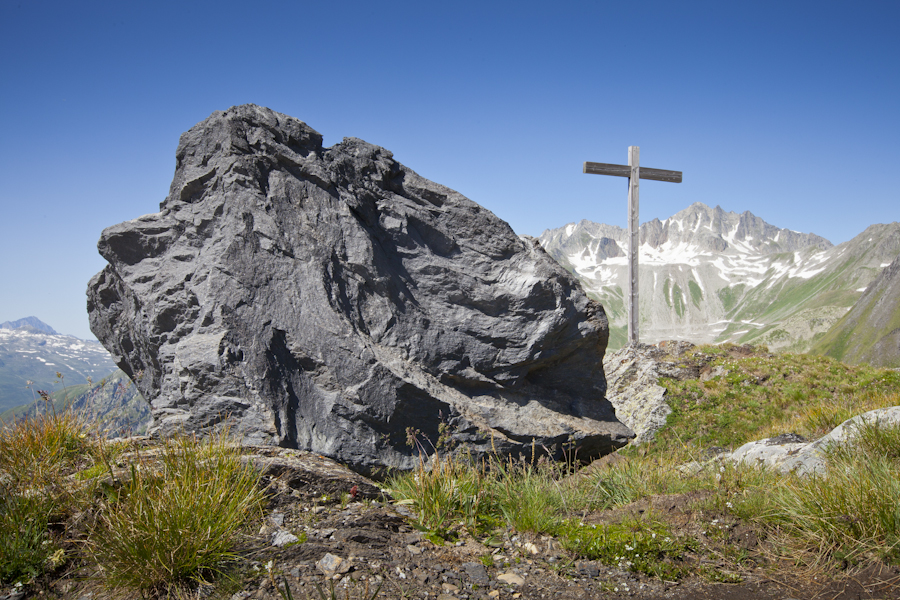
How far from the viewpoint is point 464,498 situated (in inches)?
223

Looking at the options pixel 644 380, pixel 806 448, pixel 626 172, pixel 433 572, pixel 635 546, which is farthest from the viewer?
pixel 626 172

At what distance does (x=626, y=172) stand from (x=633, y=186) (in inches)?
19.3

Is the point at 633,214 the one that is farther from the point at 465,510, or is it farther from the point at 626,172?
the point at 465,510

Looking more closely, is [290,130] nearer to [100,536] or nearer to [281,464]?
[281,464]

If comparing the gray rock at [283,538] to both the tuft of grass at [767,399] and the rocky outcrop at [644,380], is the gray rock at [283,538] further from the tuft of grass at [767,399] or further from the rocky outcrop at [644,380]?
the rocky outcrop at [644,380]

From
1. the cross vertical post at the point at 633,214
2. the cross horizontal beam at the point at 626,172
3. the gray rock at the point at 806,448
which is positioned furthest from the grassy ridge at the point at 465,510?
the cross horizontal beam at the point at 626,172

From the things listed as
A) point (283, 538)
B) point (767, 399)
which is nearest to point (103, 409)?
point (283, 538)

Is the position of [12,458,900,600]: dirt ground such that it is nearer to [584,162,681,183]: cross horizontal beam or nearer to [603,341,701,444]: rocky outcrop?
[603,341,701,444]: rocky outcrop

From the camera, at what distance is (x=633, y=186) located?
15234mm

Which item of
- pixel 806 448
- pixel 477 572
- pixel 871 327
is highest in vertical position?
pixel 871 327

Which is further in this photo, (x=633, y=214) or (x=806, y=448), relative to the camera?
(x=633, y=214)

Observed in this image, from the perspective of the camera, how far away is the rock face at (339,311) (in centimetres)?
692

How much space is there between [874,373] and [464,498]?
516 inches

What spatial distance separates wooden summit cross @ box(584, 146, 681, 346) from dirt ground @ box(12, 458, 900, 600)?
34.8 ft
